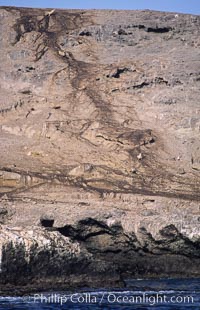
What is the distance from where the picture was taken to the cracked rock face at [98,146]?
129 ft

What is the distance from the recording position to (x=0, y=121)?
59438mm

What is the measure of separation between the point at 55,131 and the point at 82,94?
5.89 metres

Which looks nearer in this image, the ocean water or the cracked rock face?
the ocean water

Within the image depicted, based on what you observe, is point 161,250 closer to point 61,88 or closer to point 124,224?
point 124,224

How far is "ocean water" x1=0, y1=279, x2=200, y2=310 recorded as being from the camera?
2981cm

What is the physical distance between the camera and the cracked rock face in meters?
39.2

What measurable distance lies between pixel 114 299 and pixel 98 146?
24398 mm

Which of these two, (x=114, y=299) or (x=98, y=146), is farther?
(x=98, y=146)

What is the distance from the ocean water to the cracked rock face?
1218mm

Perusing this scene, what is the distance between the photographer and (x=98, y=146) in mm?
55438

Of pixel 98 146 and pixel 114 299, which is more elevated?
pixel 98 146

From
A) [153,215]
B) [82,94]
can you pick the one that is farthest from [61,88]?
[153,215]

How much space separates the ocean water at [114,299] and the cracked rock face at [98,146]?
4.00 ft

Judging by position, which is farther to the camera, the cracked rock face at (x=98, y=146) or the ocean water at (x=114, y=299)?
the cracked rock face at (x=98, y=146)
